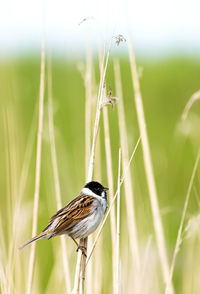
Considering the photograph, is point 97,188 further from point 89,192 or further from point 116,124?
point 116,124

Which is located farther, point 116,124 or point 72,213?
point 116,124

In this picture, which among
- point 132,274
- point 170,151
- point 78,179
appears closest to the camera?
point 132,274

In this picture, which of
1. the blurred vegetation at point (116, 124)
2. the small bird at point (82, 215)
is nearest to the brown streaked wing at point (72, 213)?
the small bird at point (82, 215)

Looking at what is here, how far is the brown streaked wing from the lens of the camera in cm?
321

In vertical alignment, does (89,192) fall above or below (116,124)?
below

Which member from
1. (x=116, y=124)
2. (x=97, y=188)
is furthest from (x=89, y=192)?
(x=116, y=124)

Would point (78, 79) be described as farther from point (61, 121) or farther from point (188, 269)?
point (188, 269)

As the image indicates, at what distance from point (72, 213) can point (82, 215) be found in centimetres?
6

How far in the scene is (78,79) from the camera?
332 inches

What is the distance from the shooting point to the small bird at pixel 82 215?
3.21 meters

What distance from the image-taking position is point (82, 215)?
332cm

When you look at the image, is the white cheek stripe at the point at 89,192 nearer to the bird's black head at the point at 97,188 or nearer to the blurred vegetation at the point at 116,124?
the bird's black head at the point at 97,188

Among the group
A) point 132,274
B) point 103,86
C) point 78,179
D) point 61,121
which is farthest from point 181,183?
point 103,86

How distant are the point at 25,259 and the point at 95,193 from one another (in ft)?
2.06
